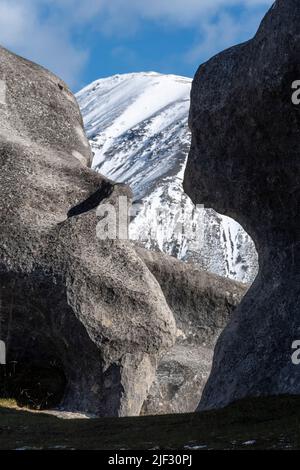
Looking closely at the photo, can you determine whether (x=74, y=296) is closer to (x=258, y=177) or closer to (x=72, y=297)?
(x=72, y=297)

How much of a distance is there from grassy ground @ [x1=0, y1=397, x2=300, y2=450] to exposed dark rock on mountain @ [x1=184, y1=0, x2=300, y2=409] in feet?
3.41

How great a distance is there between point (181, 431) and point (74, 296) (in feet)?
24.8

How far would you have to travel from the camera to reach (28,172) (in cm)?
2052

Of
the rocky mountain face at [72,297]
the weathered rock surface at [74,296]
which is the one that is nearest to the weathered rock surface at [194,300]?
the rocky mountain face at [72,297]

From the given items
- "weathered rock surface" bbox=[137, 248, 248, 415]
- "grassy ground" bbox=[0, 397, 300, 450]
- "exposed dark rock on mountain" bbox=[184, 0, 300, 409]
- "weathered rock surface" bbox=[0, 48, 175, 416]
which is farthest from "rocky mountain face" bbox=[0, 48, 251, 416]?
"grassy ground" bbox=[0, 397, 300, 450]

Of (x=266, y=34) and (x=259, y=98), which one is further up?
(x=266, y=34)

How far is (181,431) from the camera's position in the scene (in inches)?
439

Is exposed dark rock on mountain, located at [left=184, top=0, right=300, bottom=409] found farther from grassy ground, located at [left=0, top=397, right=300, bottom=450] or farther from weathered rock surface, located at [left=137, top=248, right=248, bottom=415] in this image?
weathered rock surface, located at [left=137, top=248, right=248, bottom=415]

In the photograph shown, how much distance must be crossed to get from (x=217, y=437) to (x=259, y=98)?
5.90 meters

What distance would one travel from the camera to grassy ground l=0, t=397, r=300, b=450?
998cm

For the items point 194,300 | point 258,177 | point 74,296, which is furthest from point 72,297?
point 194,300
